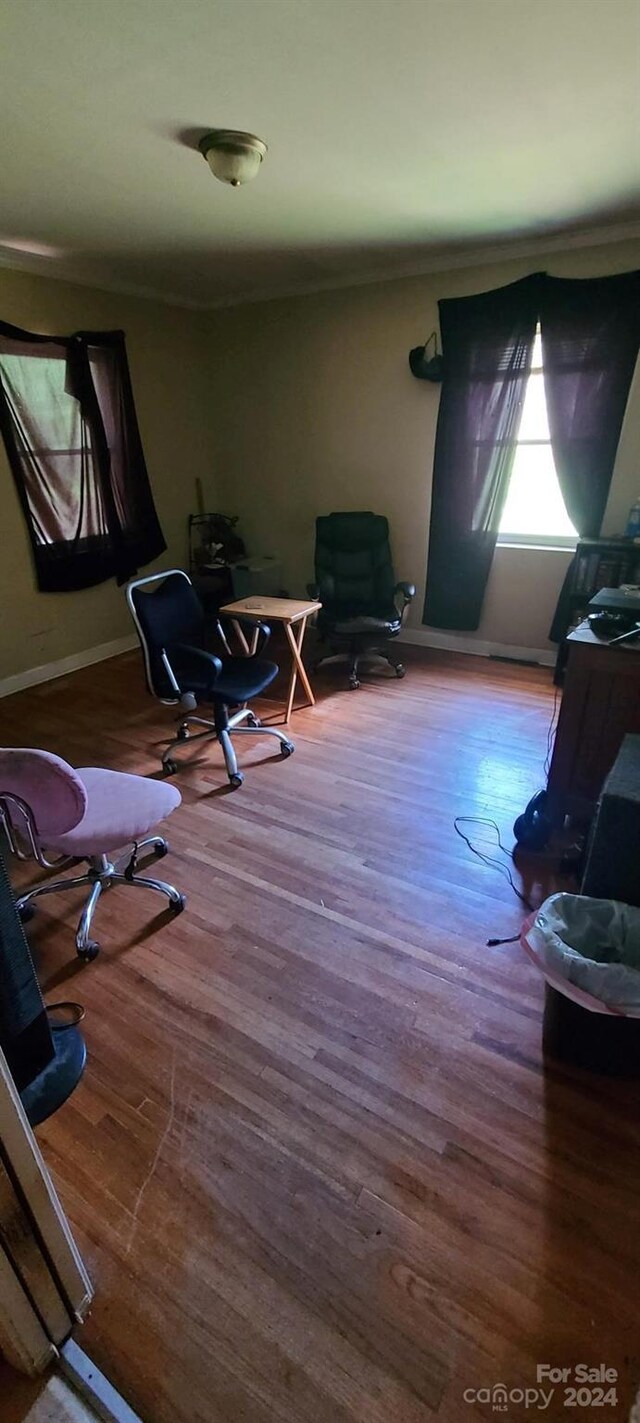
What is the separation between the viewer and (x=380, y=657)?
4004mm

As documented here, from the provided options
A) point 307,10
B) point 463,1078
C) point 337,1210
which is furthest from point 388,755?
point 307,10

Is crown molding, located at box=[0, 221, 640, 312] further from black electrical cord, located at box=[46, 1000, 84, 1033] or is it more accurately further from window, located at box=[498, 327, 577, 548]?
black electrical cord, located at box=[46, 1000, 84, 1033]

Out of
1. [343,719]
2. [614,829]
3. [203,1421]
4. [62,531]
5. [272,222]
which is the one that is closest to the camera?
[203,1421]

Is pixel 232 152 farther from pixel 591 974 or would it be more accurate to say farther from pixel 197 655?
pixel 591 974

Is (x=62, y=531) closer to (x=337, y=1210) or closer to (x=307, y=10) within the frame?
(x=307, y=10)

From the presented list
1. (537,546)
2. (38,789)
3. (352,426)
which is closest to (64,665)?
(352,426)

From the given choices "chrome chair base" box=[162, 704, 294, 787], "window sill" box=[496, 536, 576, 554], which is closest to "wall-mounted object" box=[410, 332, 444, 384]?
"window sill" box=[496, 536, 576, 554]

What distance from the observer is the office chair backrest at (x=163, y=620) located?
2.50m

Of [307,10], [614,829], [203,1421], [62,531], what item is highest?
[307,10]

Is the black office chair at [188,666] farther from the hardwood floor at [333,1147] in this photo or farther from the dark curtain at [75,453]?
the dark curtain at [75,453]

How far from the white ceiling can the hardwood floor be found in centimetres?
242

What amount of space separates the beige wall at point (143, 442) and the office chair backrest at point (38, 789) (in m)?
2.79

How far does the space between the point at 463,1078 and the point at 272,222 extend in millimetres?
3699

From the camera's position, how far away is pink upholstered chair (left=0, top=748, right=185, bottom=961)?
1282 millimetres
